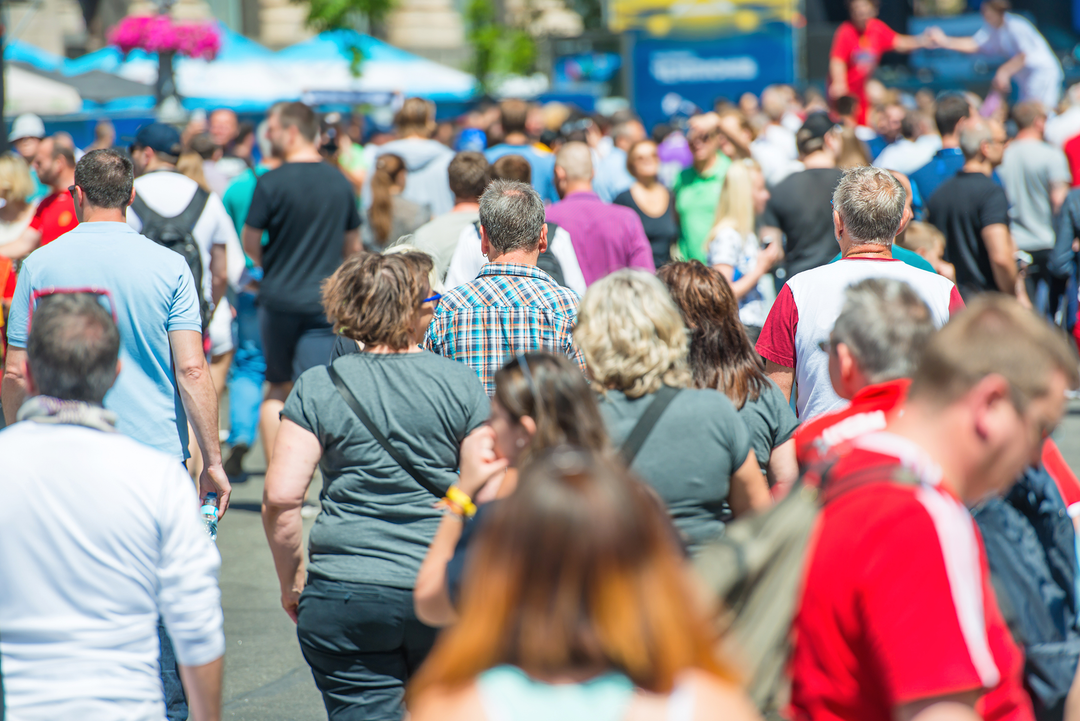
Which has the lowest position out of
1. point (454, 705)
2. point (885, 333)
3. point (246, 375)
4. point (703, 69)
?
point (246, 375)

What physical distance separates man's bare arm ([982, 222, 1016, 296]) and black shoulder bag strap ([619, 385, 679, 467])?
4.87m

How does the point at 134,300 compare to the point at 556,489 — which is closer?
the point at 556,489

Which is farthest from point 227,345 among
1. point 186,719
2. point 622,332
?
point 622,332

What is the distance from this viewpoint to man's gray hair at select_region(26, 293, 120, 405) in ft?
7.81

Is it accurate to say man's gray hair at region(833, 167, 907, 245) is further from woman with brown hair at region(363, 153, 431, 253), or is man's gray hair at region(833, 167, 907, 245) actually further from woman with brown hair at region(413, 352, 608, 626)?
woman with brown hair at region(363, 153, 431, 253)

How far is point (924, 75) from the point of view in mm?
16531

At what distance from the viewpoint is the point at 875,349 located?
2.32 m

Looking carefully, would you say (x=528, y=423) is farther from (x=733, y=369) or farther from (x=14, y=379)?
(x=14, y=379)

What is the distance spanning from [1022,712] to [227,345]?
594 cm

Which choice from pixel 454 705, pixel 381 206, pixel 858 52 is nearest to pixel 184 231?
pixel 381 206

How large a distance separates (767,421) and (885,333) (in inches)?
51.2

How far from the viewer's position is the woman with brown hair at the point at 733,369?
141 inches

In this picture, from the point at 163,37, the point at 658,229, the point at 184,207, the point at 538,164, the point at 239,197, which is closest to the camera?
the point at 184,207

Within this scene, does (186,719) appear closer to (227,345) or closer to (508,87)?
(227,345)
